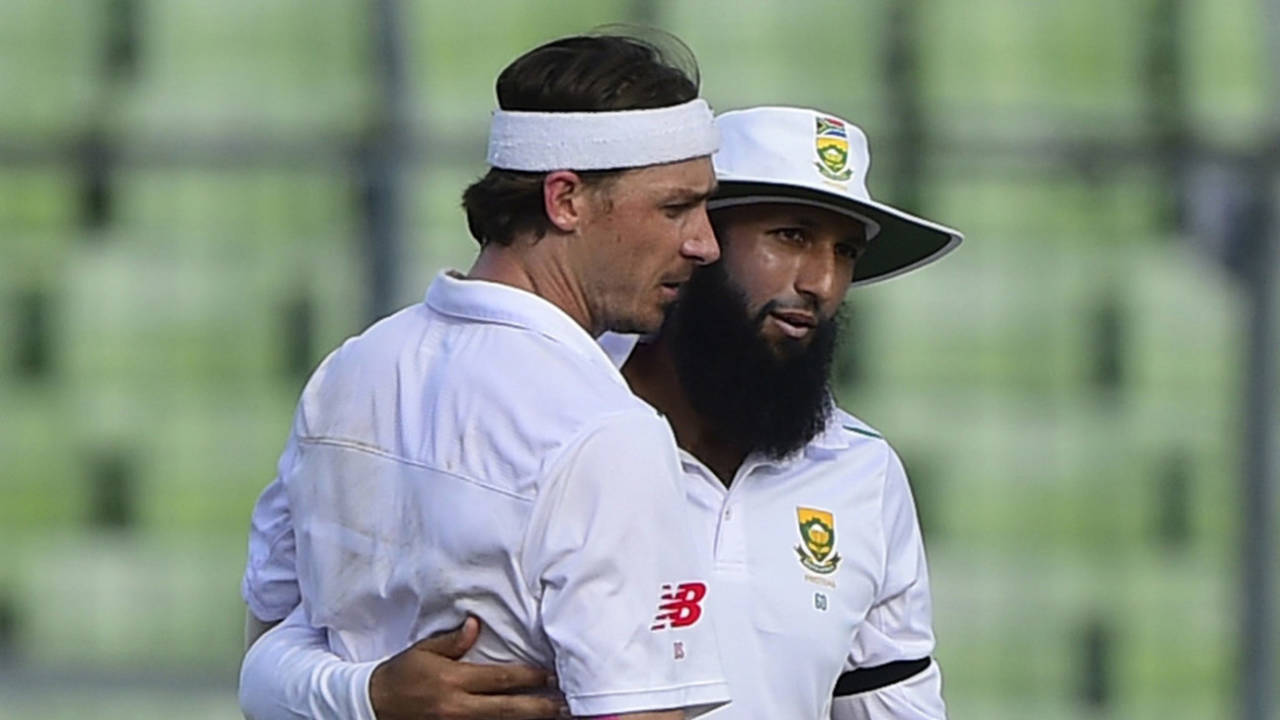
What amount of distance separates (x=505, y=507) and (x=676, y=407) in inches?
33.3

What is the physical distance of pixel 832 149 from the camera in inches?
108

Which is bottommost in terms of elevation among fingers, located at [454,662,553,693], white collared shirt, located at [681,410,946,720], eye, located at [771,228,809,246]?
white collared shirt, located at [681,410,946,720]

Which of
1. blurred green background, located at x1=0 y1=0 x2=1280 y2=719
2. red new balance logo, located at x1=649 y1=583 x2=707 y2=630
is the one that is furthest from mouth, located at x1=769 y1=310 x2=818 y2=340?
blurred green background, located at x1=0 y1=0 x2=1280 y2=719

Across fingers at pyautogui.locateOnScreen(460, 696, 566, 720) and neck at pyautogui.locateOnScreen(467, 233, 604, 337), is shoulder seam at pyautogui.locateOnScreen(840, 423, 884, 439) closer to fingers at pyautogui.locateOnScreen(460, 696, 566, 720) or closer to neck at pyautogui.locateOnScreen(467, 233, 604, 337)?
neck at pyautogui.locateOnScreen(467, 233, 604, 337)

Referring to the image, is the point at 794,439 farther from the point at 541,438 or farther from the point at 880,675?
the point at 541,438

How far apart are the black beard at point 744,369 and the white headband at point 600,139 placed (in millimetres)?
583

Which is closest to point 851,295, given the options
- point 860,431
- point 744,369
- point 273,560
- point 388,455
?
point 860,431

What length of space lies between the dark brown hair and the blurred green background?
9.30 ft

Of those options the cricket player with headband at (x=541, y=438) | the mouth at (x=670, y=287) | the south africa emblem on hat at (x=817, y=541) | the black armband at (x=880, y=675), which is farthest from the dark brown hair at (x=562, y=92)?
the black armband at (x=880, y=675)

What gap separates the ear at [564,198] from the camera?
82.3 inches

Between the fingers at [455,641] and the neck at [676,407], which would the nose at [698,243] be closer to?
the fingers at [455,641]

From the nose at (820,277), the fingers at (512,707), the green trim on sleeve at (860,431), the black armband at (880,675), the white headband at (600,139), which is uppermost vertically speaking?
the white headband at (600,139)

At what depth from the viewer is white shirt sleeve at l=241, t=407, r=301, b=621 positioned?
2373 mm

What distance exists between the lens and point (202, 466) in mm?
5199
